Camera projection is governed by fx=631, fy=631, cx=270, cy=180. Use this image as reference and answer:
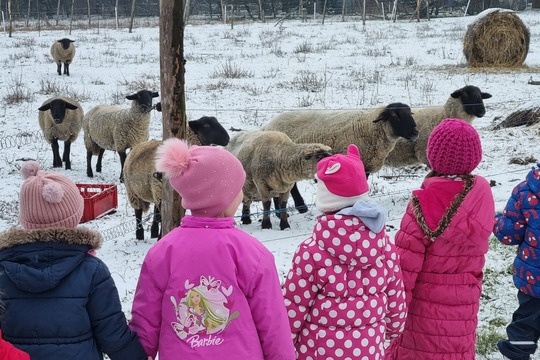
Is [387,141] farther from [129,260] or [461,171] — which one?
[461,171]

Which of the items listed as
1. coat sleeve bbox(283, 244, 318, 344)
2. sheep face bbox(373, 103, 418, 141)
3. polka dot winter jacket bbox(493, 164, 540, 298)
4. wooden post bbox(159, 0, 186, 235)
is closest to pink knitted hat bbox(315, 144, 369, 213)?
coat sleeve bbox(283, 244, 318, 344)

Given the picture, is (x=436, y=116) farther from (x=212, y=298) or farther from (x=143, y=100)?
(x=212, y=298)

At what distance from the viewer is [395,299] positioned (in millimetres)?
2992

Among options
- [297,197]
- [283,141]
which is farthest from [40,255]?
[297,197]

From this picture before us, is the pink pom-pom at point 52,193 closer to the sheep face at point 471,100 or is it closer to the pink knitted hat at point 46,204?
the pink knitted hat at point 46,204

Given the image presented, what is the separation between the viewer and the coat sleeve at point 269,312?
7.80 ft

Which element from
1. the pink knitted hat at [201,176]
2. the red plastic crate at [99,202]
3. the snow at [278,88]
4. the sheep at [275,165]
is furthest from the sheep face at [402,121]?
the pink knitted hat at [201,176]

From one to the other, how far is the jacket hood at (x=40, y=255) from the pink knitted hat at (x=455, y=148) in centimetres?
187

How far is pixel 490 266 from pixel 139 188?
12.7 feet

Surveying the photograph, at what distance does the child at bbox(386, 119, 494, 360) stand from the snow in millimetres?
970

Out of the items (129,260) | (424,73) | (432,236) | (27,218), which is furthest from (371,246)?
(424,73)

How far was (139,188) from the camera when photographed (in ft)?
23.6

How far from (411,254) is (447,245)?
19cm

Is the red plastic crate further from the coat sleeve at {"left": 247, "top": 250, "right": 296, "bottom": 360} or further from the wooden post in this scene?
the coat sleeve at {"left": 247, "top": 250, "right": 296, "bottom": 360}
